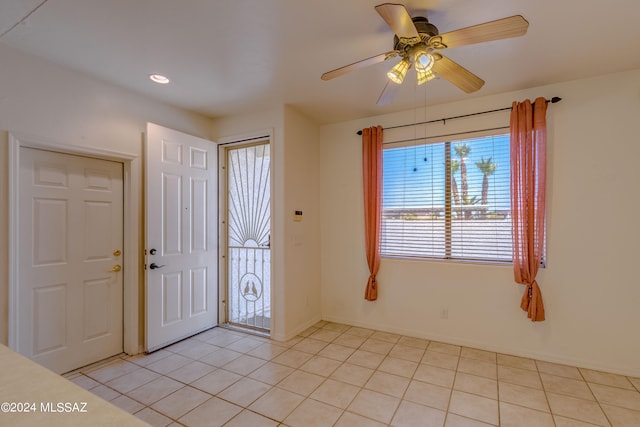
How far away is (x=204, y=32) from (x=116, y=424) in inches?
87.2

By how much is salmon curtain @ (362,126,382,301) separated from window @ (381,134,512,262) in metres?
0.14

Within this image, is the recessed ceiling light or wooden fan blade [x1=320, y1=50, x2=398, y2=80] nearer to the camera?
wooden fan blade [x1=320, y1=50, x2=398, y2=80]

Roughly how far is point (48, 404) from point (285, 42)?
2.29 meters

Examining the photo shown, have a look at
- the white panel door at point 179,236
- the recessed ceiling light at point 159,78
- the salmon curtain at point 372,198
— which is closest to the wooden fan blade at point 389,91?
the salmon curtain at point 372,198

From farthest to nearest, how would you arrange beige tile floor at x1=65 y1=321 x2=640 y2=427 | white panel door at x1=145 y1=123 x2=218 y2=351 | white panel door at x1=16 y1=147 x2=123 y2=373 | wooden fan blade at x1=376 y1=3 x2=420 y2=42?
1. white panel door at x1=145 y1=123 x2=218 y2=351
2. white panel door at x1=16 y1=147 x2=123 y2=373
3. beige tile floor at x1=65 y1=321 x2=640 y2=427
4. wooden fan blade at x1=376 y1=3 x2=420 y2=42

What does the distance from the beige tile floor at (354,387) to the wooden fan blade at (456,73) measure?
2310mm

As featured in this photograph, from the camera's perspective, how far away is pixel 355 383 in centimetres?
250

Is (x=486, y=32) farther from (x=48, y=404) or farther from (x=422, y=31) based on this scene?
(x=48, y=404)

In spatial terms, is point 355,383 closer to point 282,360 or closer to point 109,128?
point 282,360

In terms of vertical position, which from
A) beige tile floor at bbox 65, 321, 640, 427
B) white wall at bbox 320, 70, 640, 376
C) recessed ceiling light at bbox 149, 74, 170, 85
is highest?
recessed ceiling light at bbox 149, 74, 170, 85

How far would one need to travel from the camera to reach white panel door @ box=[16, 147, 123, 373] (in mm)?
2400

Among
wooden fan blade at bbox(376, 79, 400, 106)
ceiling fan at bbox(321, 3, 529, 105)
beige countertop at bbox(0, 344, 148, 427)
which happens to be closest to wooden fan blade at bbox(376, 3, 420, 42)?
ceiling fan at bbox(321, 3, 529, 105)

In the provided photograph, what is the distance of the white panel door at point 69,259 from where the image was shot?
2.40 meters

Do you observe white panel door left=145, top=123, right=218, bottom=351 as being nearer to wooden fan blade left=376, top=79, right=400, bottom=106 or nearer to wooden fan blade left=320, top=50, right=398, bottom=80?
wooden fan blade left=320, top=50, right=398, bottom=80
